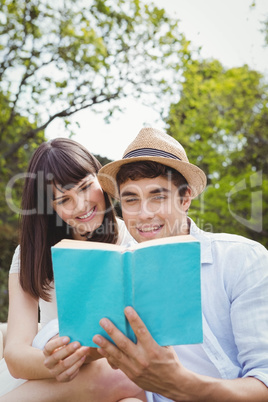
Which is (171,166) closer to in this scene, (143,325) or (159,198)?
(159,198)

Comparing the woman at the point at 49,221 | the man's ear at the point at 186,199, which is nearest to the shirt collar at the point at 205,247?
the man's ear at the point at 186,199

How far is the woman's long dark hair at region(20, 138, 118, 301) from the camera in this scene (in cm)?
284

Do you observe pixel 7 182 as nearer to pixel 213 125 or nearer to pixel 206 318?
pixel 213 125

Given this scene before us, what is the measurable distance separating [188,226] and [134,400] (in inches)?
36.7

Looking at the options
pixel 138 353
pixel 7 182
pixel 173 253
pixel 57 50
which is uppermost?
pixel 57 50

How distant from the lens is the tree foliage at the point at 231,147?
37.3ft

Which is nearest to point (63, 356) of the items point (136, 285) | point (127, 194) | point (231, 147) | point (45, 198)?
point (136, 285)

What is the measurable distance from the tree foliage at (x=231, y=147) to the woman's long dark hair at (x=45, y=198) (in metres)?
6.13

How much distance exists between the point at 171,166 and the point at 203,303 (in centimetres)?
76

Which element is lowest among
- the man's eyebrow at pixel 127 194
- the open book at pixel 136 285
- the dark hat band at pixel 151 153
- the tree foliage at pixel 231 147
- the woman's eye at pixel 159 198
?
the open book at pixel 136 285

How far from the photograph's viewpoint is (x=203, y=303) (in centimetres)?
193

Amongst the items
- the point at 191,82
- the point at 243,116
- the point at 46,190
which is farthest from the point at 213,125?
the point at 46,190

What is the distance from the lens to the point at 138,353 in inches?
54.9

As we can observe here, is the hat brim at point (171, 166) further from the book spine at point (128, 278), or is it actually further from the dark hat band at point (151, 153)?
the book spine at point (128, 278)
